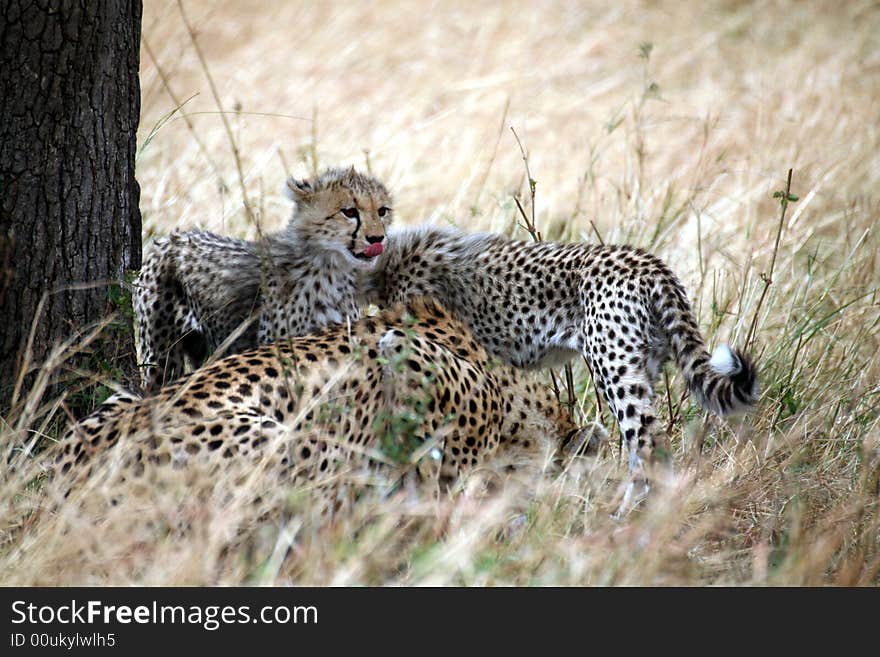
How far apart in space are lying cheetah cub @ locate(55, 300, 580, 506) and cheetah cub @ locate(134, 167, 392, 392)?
432 mm

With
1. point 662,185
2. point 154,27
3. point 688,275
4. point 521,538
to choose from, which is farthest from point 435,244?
point 154,27

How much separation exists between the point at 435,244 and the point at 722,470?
4.75ft

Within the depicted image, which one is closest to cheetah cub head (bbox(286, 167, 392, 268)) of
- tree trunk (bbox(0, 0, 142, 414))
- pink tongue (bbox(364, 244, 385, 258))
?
pink tongue (bbox(364, 244, 385, 258))

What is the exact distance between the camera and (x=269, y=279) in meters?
4.16

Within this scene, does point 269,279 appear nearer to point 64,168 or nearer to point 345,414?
point 64,168

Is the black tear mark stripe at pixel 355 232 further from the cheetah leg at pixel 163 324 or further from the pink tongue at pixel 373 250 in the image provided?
the cheetah leg at pixel 163 324

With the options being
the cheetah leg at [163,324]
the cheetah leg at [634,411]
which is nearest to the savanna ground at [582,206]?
the cheetah leg at [634,411]

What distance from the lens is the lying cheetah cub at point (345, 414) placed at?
2.92 metres

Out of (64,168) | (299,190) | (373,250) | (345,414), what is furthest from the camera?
(299,190)

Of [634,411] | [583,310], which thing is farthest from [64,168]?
[634,411]

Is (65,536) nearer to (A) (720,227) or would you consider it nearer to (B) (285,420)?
(B) (285,420)

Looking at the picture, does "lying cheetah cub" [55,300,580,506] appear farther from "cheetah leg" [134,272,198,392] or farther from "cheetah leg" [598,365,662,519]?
"cheetah leg" [134,272,198,392]

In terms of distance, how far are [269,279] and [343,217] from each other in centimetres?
33

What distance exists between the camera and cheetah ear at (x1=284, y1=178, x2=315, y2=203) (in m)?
4.27
